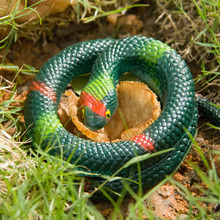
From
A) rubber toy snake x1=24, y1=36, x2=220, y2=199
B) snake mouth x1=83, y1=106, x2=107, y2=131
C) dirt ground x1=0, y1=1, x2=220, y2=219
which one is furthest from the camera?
dirt ground x1=0, y1=1, x2=220, y2=219

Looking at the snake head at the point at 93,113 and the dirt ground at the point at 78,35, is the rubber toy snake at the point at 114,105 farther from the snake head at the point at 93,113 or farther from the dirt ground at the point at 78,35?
the dirt ground at the point at 78,35

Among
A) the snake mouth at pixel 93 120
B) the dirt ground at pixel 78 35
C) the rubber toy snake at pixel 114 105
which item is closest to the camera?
the rubber toy snake at pixel 114 105

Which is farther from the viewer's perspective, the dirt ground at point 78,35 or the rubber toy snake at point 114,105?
the dirt ground at point 78,35

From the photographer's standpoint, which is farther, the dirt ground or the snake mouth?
the dirt ground

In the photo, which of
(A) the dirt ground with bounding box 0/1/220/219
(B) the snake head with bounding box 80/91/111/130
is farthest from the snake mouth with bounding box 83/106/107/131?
(A) the dirt ground with bounding box 0/1/220/219

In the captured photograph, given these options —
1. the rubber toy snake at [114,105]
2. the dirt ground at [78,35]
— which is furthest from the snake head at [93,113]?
the dirt ground at [78,35]

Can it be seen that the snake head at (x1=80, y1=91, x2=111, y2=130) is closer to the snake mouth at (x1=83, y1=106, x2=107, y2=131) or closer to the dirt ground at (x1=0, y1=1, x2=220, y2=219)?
the snake mouth at (x1=83, y1=106, x2=107, y2=131)

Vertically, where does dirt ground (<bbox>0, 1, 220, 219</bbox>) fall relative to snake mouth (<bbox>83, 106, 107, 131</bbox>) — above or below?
above

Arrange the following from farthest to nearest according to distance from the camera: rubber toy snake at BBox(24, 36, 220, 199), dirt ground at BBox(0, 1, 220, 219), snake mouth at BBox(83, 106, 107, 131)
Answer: dirt ground at BBox(0, 1, 220, 219) < snake mouth at BBox(83, 106, 107, 131) < rubber toy snake at BBox(24, 36, 220, 199)
